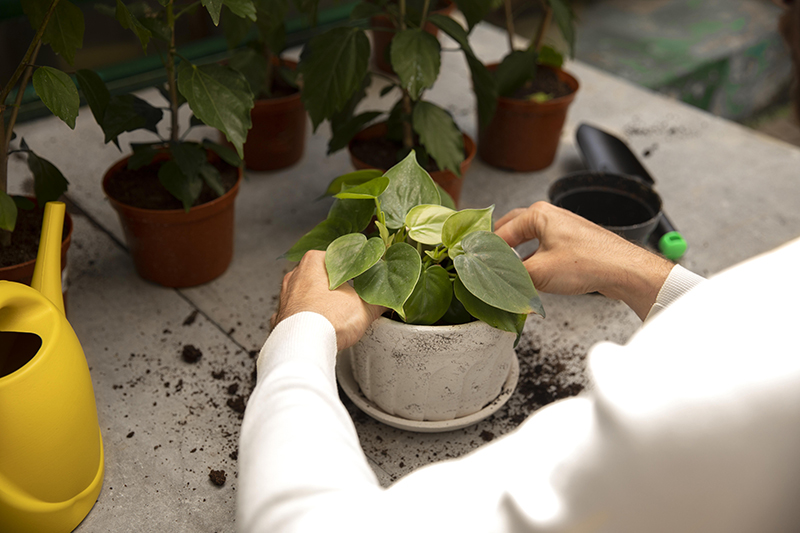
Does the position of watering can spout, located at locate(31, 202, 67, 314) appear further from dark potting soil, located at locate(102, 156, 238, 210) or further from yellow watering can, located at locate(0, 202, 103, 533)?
dark potting soil, located at locate(102, 156, 238, 210)

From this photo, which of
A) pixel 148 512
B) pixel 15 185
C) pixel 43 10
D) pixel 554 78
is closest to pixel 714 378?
pixel 148 512

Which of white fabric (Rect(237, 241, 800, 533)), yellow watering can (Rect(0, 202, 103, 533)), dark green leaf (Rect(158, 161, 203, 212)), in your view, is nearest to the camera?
white fabric (Rect(237, 241, 800, 533))

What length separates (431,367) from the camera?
90cm

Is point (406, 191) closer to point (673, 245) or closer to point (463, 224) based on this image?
point (463, 224)

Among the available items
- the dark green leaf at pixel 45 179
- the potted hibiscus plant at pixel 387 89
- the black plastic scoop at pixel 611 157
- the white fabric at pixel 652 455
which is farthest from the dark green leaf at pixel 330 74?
the white fabric at pixel 652 455

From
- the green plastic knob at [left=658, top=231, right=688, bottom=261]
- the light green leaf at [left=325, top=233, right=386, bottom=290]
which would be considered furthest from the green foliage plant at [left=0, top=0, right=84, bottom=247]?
the green plastic knob at [left=658, top=231, right=688, bottom=261]

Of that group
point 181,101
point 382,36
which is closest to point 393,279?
point 181,101

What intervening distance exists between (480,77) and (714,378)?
1.07 meters

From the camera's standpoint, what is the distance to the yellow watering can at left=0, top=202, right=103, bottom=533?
0.75 metres

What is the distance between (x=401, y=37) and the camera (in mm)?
1200

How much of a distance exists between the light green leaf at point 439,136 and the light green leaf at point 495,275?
0.45m

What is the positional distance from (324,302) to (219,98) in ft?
1.43

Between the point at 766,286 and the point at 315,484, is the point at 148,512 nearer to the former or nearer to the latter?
the point at 315,484

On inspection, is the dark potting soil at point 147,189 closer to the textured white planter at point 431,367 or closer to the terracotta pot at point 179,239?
the terracotta pot at point 179,239
